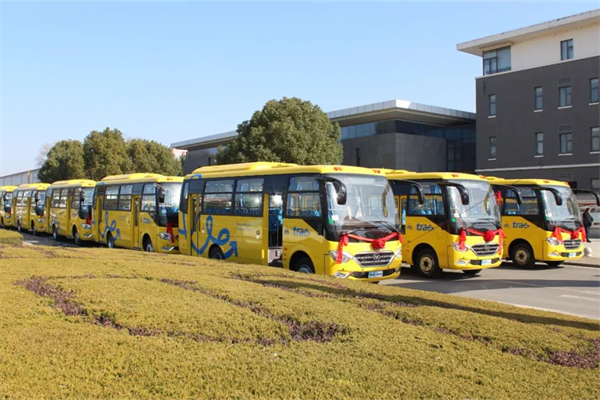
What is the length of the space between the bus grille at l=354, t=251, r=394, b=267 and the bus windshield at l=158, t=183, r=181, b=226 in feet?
28.9

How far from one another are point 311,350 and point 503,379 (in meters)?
1.70

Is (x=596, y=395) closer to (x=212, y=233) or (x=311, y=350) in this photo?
(x=311, y=350)

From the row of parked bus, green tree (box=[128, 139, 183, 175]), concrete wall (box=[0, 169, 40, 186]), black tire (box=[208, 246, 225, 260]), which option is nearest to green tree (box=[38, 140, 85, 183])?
green tree (box=[128, 139, 183, 175])

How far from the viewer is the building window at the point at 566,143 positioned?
135ft

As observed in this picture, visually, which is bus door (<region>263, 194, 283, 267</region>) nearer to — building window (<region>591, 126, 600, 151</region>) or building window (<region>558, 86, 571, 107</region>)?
building window (<region>591, 126, 600, 151</region>)

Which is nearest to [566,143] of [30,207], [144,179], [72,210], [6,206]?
[144,179]

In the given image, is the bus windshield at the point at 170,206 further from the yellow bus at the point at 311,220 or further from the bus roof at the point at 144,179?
the yellow bus at the point at 311,220

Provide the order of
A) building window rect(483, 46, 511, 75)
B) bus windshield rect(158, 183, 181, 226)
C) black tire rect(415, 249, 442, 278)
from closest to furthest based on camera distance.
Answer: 1. black tire rect(415, 249, 442, 278)
2. bus windshield rect(158, 183, 181, 226)
3. building window rect(483, 46, 511, 75)

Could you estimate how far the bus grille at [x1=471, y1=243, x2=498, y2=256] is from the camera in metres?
14.7

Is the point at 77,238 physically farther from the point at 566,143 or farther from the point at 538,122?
the point at 566,143

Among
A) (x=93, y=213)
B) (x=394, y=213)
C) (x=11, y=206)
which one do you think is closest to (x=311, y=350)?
(x=394, y=213)

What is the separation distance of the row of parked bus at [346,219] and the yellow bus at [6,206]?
62.2 ft

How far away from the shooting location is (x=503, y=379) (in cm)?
481

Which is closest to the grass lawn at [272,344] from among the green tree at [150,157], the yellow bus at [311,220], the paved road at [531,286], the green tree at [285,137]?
the yellow bus at [311,220]
